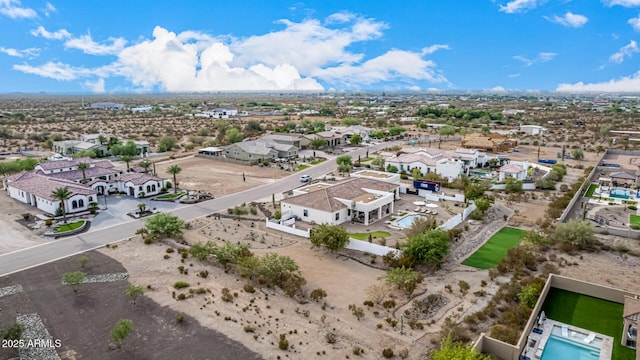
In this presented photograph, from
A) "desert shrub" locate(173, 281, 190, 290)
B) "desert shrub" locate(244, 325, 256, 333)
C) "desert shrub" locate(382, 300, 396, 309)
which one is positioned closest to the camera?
"desert shrub" locate(244, 325, 256, 333)

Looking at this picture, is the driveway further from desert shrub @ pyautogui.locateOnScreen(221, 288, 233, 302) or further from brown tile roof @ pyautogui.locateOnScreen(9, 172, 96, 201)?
desert shrub @ pyautogui.locateOnScreen(221, 288, 233, 302)

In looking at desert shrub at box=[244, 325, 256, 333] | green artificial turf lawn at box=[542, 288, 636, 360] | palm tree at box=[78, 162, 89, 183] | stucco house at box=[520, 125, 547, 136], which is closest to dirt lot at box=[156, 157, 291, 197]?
palm tree at box=[78, 162, 89, 183]

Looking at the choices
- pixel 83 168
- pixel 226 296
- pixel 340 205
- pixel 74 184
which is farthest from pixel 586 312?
pixel 83 168

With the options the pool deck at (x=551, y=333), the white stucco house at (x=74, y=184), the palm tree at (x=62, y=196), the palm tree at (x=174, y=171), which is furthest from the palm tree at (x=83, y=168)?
the pool deck at (x=551, y=333)

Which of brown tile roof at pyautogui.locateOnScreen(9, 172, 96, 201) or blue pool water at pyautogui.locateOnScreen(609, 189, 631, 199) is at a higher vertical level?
brown tile roof at pyautogui.locateOnScreen(9, 172, 96, 201)

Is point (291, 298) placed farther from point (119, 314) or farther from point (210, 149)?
point (210, 149)

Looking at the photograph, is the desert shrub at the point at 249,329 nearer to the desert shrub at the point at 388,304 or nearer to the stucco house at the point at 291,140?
the desert shrub at the point at 388,304

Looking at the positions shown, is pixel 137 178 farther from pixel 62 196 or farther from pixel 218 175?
pixel 218 175
